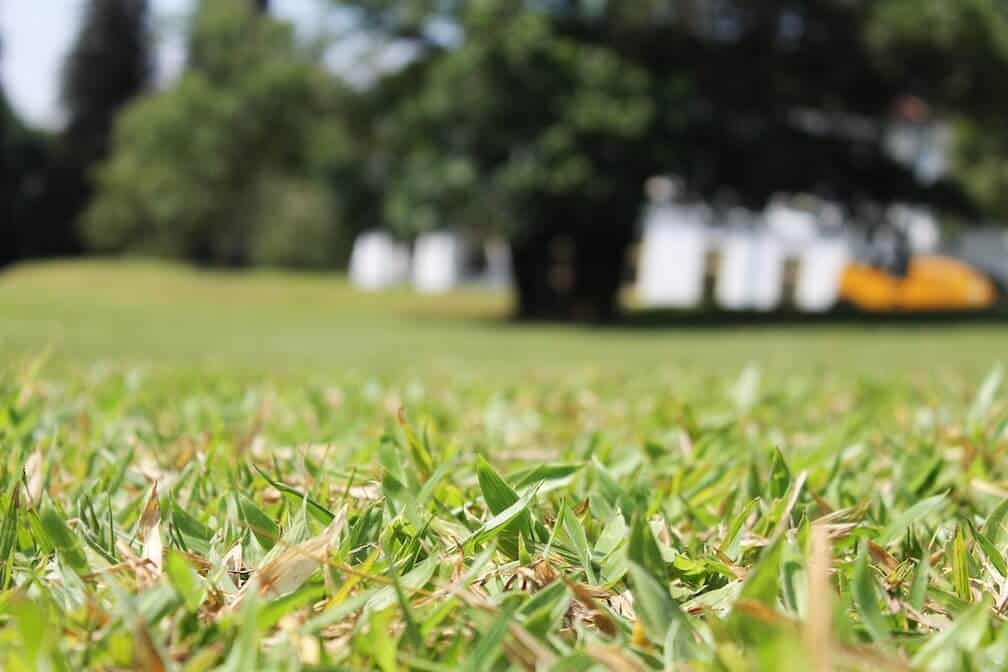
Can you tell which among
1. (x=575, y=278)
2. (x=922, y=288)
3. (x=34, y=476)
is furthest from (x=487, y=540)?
(x=922, y=288)

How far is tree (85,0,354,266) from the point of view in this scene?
25.4 metres

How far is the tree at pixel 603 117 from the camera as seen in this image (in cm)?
1922

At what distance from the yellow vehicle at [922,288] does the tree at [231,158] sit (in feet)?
56.4

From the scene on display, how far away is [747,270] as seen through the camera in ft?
125

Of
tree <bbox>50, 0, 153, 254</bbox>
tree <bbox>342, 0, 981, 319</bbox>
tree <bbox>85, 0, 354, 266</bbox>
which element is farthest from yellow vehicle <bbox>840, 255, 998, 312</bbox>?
tree <bbox>50, 0, 153, 254</bbox>

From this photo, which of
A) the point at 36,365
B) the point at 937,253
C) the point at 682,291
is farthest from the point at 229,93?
the point at 36,365

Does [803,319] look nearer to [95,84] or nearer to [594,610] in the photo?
[594,610]

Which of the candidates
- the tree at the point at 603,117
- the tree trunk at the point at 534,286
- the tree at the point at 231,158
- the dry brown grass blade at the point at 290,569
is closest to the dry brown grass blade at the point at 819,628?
the dry brown grass blade at the point at 290,569

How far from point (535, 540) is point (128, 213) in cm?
5331

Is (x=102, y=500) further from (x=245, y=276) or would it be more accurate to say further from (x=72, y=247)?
(x=72, y=247)

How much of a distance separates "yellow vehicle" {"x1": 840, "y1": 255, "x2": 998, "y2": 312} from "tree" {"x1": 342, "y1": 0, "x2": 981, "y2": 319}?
974 cm

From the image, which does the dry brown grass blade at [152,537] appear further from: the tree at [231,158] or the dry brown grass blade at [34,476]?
the tree at [231,158]

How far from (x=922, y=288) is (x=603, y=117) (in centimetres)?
1825

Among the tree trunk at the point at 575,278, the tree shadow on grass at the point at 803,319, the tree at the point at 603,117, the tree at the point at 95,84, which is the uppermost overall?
the tree at the point at 95,84
